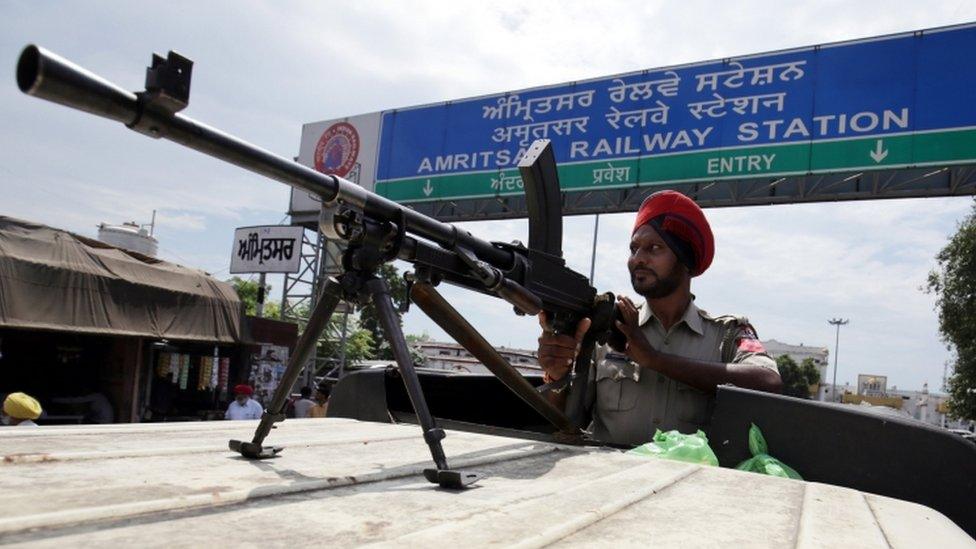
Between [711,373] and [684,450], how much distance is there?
0.58 metres

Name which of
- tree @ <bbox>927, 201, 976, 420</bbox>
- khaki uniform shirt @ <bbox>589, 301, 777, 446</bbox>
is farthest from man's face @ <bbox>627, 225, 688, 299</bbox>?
tree @ <bbox>927, 201, 976, 420</bbox>

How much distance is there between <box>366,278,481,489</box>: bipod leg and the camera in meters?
1.33

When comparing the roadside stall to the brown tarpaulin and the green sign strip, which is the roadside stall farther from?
the green sign strip

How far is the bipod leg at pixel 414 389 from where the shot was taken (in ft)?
4.35

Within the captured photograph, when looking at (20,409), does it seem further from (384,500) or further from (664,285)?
(384,500)

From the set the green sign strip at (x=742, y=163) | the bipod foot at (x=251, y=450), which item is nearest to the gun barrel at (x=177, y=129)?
the bipod foot at (x=251, y=450)

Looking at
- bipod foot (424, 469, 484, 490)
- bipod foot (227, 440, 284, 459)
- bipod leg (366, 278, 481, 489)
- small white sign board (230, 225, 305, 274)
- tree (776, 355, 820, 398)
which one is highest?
small white sign board (230, 225, 305, 274)

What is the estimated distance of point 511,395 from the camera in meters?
2.90

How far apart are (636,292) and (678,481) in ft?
4.76

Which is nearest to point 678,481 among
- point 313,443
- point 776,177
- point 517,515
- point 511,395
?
point 517,515

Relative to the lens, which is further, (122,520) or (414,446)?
(414,446)

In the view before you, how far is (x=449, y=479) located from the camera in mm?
1315

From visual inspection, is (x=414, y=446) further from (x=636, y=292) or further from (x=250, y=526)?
(x=636, y=292)

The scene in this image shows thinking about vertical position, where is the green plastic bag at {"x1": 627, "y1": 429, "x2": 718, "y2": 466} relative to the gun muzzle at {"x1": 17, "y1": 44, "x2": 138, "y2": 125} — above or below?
below
